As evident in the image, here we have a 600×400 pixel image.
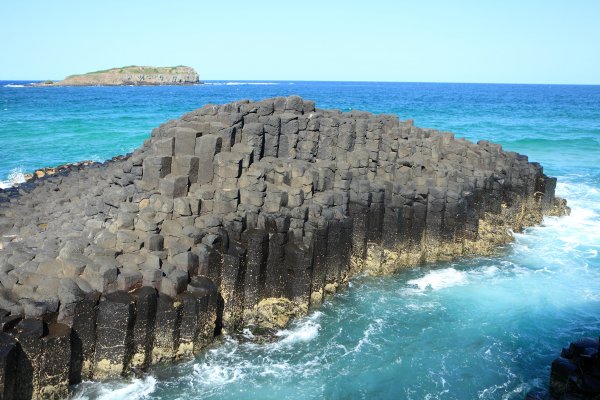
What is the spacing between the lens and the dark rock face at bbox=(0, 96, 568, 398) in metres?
10.5

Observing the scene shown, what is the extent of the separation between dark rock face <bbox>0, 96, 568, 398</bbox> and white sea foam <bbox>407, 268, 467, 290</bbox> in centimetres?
76

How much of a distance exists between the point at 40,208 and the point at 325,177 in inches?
328

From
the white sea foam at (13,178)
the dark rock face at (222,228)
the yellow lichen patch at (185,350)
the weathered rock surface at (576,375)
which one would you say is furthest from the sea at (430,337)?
the white sea foam at (13,178)

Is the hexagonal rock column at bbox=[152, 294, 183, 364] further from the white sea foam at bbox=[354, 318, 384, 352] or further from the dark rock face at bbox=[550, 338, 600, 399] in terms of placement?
the dark rock face at bbox=[550, 338, 600, 399]

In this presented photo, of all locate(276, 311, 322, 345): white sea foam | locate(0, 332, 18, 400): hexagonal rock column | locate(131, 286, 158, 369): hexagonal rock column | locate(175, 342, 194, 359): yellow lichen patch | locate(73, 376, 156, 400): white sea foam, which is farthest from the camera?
locate(276, 311, 322, 345): white sea foam

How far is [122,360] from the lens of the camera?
35.0ft

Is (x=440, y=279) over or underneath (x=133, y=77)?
underneath

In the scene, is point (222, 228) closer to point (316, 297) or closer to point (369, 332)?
point (316, 297)

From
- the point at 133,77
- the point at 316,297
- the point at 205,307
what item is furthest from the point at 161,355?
the point at 133,77

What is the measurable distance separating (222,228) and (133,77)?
16653 centimetres

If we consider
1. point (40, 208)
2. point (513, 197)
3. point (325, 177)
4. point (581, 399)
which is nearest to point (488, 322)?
point (581, 399)

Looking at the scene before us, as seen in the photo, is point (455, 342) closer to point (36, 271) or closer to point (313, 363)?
point (313, 363)

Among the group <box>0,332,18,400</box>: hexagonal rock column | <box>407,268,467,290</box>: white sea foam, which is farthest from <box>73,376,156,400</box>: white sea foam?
<box>407,268,467,290</box>: white sea foam

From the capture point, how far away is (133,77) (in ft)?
550
